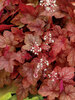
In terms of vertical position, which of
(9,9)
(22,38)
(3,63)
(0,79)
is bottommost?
(0,79)

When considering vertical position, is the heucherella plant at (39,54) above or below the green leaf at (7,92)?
above

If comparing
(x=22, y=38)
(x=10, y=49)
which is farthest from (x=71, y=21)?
(x=10, y=49)

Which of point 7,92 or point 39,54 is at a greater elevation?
point 39,54

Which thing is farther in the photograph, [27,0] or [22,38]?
[27,0]

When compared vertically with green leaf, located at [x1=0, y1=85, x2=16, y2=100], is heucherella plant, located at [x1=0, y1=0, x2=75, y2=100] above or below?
above

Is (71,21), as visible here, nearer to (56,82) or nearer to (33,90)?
(56,82)

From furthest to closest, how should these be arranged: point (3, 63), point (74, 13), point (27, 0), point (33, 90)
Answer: point (27, 0), point (74, 13), point (33, 90), point (3, 63)

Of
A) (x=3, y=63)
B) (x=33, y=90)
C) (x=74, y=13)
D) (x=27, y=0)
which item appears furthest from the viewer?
(x=27, y=0)

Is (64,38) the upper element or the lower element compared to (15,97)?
upper
